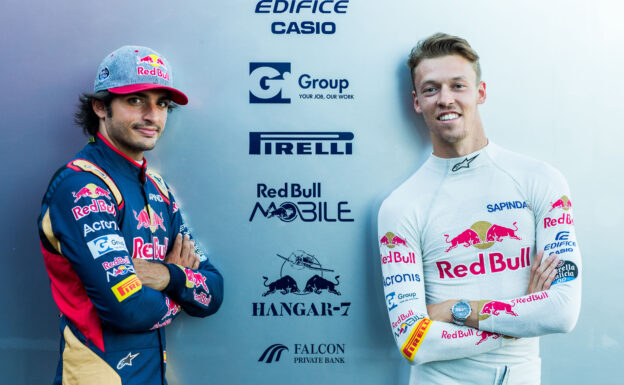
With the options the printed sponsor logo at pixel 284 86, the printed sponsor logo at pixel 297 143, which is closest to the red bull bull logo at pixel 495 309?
the printed sponsor logo at pixel 297 143

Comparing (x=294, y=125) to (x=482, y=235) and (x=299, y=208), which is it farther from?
(x=482, y=235)

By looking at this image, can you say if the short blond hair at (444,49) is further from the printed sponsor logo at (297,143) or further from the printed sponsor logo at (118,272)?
the printed sponsor logo at (118,272)

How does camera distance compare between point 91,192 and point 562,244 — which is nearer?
point 91,192

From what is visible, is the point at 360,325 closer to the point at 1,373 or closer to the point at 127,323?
the point at 127,323

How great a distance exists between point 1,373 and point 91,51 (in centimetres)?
150

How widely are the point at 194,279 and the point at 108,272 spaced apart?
1.25 feet

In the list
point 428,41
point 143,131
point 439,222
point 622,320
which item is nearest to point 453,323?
point 439,222

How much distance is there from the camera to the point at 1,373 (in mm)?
2096

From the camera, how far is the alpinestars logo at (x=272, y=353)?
2.09 metres

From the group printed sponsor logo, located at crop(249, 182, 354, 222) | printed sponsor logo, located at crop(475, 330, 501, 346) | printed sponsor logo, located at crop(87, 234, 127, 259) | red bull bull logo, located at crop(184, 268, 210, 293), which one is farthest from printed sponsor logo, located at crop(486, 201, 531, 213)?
printed sponsor logo, located at crop(87, 234, 127, 259)

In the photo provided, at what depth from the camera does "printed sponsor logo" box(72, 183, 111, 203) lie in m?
1.63

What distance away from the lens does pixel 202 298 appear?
1887mm

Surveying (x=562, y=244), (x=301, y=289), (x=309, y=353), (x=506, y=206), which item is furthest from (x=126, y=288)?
(x=562, y=244)

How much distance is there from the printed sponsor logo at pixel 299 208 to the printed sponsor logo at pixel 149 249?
0.41 metres
